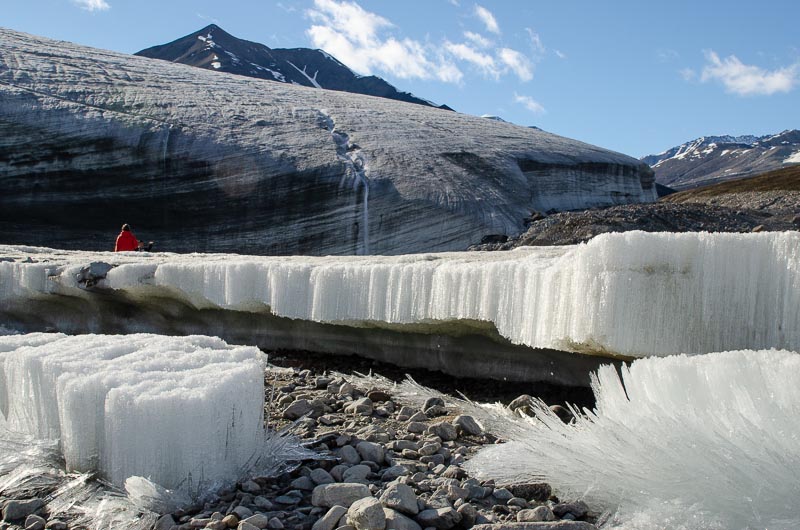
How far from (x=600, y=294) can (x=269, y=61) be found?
82020 millimetres

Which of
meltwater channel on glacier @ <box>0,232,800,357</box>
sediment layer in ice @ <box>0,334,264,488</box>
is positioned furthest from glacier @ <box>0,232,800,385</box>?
sediment layer in ice @ <box>0,334,264,488</box>

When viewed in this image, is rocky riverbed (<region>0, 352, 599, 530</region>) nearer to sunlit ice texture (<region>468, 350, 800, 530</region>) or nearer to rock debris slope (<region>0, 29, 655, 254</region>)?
sunlit ice texture (<region>468, 350, 800, 530</region>)

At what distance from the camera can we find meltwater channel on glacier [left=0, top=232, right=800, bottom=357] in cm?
410

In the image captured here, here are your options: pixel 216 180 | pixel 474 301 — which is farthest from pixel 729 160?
pixel 474 301

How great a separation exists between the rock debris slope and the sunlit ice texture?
14022 millimetres

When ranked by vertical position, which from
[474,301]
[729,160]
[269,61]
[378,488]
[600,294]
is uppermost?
[269,61]

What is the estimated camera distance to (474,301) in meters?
5.48

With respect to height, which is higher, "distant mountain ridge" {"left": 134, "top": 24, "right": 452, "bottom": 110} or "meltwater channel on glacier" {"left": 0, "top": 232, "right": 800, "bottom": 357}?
"distant mountain ridge" {"left": 134, "top": 24, "right": 452, "bottom": 110}

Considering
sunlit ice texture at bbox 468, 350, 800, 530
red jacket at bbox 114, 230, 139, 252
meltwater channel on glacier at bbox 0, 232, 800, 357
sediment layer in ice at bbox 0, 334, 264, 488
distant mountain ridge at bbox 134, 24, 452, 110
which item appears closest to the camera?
sunlit ice texture at bbox 468, 350, 800, 530

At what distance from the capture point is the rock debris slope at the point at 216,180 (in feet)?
58.4

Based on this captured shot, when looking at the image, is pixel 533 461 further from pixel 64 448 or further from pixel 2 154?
pixel 2 154

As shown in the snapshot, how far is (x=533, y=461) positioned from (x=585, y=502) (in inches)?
13.2

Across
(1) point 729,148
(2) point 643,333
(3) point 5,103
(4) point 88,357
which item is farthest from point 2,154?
(1) point 729,148

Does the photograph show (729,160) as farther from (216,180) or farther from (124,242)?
(124,242)
